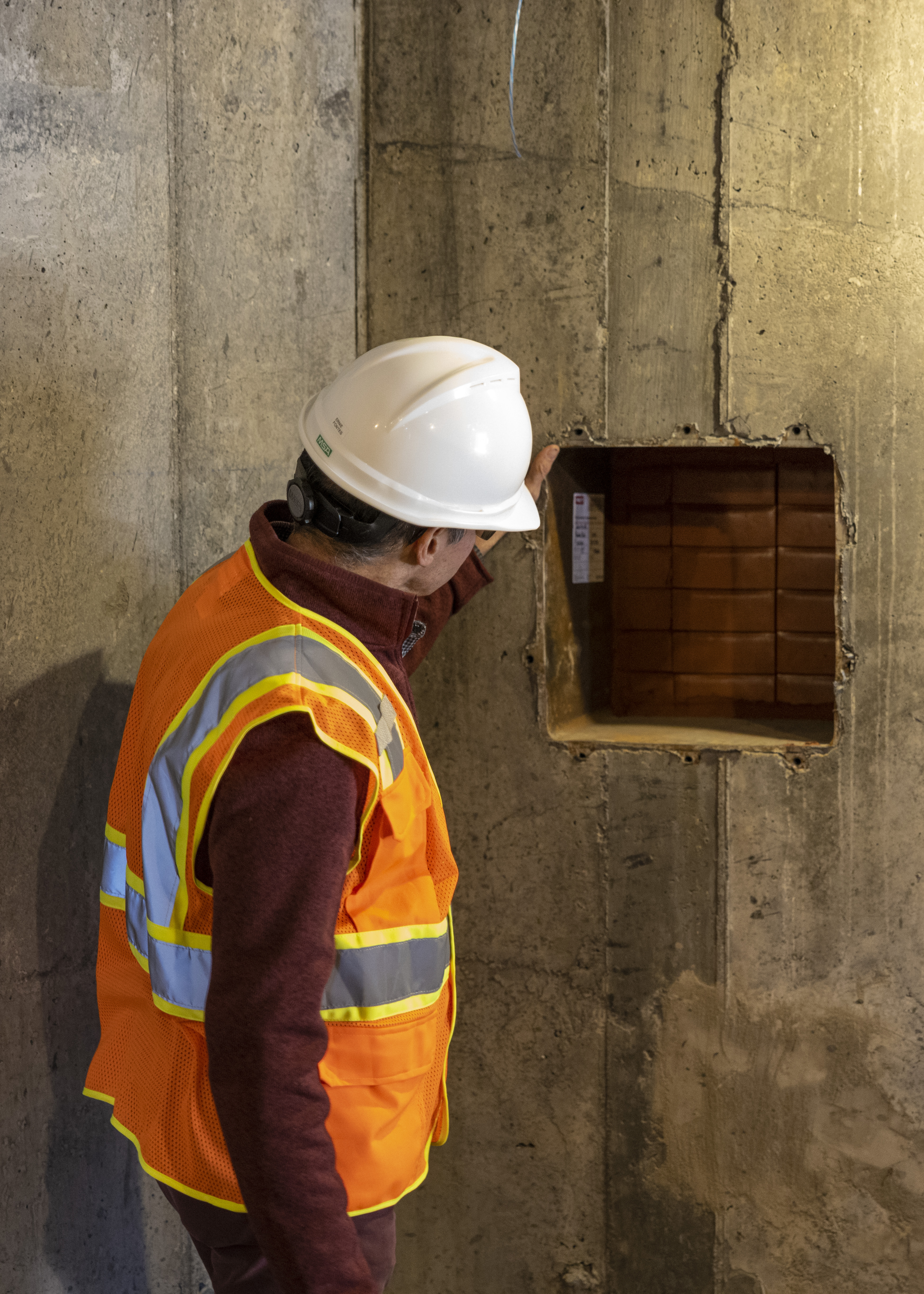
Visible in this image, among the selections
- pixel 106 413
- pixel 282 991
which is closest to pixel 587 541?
pixel 106 413

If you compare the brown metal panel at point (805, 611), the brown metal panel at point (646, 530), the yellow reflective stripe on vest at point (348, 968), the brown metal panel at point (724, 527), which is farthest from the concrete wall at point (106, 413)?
the brown metal panel at point (805, 611)

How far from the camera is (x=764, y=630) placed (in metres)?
2.97

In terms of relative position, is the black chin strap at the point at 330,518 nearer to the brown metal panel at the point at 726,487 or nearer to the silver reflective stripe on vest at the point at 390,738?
the silver reflective stripe on vest at the point at 390,738

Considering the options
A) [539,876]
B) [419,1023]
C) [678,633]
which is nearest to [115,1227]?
[419,1023]

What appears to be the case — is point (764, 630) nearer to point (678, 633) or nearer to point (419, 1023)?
point (678, 633)

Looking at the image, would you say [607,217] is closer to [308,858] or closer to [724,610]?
[724,610]

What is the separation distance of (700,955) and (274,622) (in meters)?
1.56

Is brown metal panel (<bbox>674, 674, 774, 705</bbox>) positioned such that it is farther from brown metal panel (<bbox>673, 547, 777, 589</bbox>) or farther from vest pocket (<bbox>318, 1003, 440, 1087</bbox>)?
vest pocket (<bbox>318, 1003, 440, 1087</bbox>)

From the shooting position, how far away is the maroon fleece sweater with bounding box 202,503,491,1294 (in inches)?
47.0

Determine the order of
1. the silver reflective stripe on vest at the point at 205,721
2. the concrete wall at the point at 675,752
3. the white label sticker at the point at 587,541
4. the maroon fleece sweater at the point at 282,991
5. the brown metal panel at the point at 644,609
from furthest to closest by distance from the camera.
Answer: the brown metal panel at the point at 644,609 → the white label sticker at the point at 587,541 → the concrete wall at the point at 675,752 → the silver reflective stripe on vest at the point at 205,721 → the maroon fleece sweater at the point at 282,991

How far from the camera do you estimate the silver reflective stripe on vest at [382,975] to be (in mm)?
1458

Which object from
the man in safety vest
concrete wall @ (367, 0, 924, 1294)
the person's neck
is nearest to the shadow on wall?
the man in safety vest

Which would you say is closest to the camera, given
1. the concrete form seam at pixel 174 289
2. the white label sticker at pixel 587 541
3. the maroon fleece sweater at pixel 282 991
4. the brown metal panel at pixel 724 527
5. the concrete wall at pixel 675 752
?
the maroon fleece sweater at pixel 282 991

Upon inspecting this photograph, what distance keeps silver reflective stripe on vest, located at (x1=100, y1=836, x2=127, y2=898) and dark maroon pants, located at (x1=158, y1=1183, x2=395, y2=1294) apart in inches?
17.6
